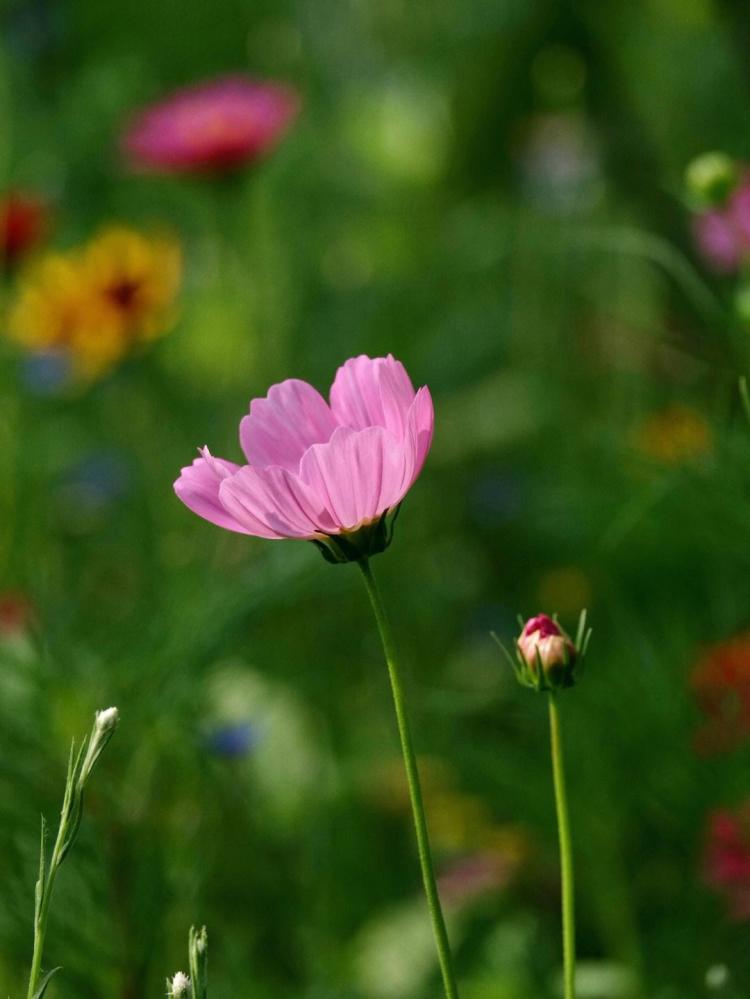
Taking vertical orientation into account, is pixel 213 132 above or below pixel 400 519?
above

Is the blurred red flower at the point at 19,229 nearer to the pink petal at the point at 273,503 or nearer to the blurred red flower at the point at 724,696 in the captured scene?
the blurred red flower at the point at 724,696

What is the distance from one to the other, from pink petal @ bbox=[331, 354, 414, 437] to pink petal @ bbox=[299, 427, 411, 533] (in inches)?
0.7

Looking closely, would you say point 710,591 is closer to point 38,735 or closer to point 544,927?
point 544,927

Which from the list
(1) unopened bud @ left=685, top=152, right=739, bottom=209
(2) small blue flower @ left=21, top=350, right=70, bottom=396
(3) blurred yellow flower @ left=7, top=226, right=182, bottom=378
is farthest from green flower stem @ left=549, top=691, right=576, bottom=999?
(2) small blue flower @ left=21, top=350, right=70, bottom=396

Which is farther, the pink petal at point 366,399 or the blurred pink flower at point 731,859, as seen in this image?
the blurred pink flower at point 731,859

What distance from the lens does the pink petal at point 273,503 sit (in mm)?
404

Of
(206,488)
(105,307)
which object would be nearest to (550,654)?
(206,488)

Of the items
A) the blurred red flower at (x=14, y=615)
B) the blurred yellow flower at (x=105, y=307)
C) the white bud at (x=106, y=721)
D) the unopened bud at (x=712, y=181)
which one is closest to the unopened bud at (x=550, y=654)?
Result: the white bud at (x=106, y=721)

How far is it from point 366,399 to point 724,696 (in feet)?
1.15

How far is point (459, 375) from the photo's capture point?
154cm

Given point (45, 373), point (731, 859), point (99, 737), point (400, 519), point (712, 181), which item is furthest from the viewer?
point (400, 519)

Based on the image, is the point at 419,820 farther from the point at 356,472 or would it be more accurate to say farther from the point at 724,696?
the point at 724,696

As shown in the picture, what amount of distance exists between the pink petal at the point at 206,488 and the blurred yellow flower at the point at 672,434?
1.37ft

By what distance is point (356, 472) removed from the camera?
1.34 feet
